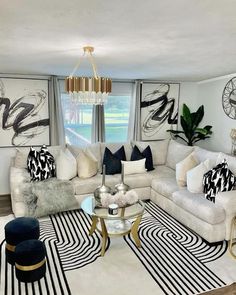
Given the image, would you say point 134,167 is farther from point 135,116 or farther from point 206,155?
point 135,116

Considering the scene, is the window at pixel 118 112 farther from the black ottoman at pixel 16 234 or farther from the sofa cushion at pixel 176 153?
the black ottoman at pixel 16 234

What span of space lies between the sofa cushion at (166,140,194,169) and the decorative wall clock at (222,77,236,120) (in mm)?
1107

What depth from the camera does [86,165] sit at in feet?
14.5

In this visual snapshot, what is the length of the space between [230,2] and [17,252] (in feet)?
8.71

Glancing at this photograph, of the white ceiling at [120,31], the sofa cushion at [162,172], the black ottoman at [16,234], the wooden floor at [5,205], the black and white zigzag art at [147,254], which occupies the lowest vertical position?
the wooden floor at [5,205]

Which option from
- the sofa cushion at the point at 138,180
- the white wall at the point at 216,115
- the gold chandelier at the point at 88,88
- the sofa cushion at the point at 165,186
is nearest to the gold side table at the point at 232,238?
the sofa cushion at the point at 165,186

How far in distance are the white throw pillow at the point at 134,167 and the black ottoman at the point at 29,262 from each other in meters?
2.43

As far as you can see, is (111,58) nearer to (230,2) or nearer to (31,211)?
(230,2)

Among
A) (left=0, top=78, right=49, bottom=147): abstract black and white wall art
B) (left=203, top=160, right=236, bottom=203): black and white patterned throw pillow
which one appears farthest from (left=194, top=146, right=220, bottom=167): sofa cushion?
(left=0, top=78, right=49, bottom=147): abstract black and white wall art

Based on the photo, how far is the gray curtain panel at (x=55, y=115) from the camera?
5.07 meters

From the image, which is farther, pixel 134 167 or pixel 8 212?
pixel 134 167

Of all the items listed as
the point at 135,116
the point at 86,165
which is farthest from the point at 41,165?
the point at 135,116

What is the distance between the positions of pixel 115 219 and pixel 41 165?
1.82m

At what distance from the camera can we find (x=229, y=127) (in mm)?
5191
